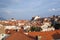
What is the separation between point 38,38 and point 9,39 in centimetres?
690

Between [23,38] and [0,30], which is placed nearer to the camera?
[23,38]

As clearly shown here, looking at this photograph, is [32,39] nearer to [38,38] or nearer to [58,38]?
[38,38]

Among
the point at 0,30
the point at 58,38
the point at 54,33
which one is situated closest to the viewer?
the point at 58,38

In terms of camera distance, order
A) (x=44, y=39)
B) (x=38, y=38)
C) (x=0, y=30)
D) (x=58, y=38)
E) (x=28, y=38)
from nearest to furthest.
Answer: (x=38, y=38)
(x=28, y=38)
(x=44, y=39)
(x=58, y=38)
(x=0, y=30)

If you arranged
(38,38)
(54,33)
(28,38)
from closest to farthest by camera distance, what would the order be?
(38,38) → (28,38) → (54,33)

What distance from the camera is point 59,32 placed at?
4925cm

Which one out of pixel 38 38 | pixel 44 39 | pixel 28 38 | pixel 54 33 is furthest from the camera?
pixel 54 33

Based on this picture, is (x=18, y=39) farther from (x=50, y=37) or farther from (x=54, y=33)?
(x=54, y=33)

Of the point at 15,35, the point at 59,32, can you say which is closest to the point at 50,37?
the point at 59,32

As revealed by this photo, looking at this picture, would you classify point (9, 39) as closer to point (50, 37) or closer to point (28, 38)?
point (28, 38)

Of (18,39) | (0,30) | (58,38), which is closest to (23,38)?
(18,39)

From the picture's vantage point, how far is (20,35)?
137ft

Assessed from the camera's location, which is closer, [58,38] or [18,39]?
[18,39]

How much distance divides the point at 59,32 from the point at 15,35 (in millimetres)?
→ 12109
